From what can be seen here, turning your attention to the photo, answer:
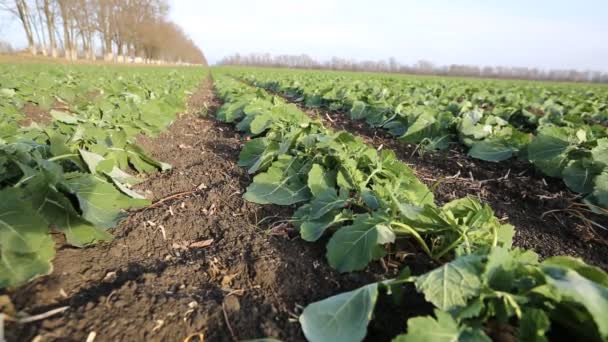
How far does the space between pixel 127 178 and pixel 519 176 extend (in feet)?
11.6

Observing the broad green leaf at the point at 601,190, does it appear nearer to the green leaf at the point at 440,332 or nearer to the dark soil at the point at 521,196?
the dark soil at the point at 521,196

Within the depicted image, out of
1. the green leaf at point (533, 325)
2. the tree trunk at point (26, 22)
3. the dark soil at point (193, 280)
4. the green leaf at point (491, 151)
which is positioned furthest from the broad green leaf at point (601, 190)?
the tree trunk at point (26, 22)

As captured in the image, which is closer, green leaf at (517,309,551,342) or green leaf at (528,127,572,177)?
green leaf at (517,309,551,342)

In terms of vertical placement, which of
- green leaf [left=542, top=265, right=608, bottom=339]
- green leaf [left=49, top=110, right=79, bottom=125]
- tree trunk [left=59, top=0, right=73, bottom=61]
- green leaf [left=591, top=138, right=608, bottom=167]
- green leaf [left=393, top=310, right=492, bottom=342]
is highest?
tree trunk [left=59, top=0, right=73, bottom=61]

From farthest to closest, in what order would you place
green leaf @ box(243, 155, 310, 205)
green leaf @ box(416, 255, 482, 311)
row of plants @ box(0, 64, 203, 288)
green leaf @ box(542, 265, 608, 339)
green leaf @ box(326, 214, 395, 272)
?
green leaf @ box(243, 155, 310, 205), green leaf @ box(326, 214, 395, 272), row of plants @ box(0, 64, 203, 288), green leaf @ box(416, 255, 482, 311), green leaf @ box(542, 265, 608, 339)

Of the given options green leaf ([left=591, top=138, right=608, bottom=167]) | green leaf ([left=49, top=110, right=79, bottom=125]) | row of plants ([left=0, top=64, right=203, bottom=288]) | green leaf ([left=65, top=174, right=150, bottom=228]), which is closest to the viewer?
row of plants ([left=0, top=64, right=203, bottom=288])

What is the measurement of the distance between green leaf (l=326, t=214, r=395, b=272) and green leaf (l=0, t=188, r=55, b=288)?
4.09ft

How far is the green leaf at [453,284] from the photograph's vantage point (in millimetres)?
1155

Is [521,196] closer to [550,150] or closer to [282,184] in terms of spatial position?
[550,150]

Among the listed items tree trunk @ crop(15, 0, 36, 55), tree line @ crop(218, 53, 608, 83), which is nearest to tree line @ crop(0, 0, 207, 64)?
tree trunk @ crop(15, 0, 36, 55)

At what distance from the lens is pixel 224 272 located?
5.73 ft

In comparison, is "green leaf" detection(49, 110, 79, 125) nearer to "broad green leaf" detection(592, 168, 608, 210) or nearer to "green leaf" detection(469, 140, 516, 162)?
"green leaf" detection(469, 140, 516, 162)

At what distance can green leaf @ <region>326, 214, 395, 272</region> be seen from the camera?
5.34ft

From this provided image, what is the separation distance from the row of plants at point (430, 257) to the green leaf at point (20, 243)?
3.74 ft
